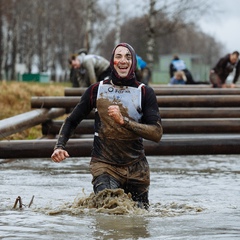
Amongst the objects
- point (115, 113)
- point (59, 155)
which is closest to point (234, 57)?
point (59, 155)

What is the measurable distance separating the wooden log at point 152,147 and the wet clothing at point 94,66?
805 cm

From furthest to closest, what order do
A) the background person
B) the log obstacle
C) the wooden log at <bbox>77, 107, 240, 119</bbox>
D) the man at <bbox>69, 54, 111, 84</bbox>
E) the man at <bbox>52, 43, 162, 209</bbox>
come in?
1. the background person
2. the man at <bbox>69, 54, 111, 84</bbox>
3. the wooden log at <bbox>77, 107, 240, 119</bbox>
4. the log obstacle
5. the man at <bbox>52, 43, 162, 209</bbox>

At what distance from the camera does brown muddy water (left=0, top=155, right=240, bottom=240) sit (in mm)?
7320

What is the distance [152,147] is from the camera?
11.5m

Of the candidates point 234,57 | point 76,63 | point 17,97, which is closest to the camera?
point 76,63

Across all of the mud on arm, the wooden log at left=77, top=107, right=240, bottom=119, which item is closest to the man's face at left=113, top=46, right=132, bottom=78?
the mud on arm

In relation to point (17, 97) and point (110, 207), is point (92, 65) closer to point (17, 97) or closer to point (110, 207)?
point (17, 97)

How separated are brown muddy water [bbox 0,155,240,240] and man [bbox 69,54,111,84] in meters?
6.59

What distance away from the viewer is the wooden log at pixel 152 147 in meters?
11.0

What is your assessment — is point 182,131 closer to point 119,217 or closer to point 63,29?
point 119,217

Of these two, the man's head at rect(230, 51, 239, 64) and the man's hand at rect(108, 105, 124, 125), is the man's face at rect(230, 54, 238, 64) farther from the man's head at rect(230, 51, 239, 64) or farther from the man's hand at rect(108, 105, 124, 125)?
the man's hand at rect(108, 105, 124, 125)

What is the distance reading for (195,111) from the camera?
1692 centimetres

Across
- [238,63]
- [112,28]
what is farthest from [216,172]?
[112,28]

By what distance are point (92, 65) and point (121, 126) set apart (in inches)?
447
